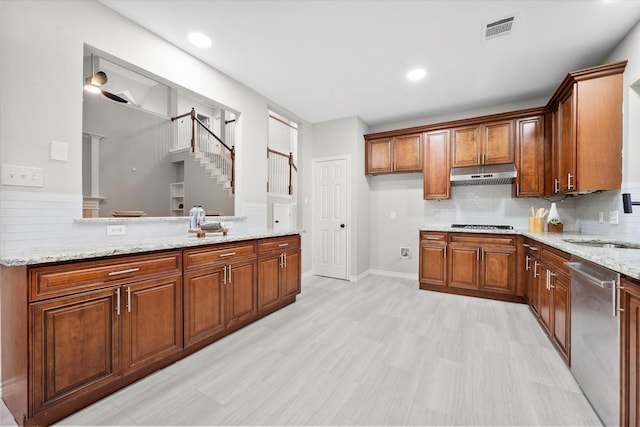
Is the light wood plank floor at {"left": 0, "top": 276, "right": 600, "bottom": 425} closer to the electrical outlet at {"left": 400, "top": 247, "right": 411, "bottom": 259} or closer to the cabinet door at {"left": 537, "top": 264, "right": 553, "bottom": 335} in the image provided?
the cabinet door at {"left": 537, "top": 264, "right": 553, "bottom": 335}

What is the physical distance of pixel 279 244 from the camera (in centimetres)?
304

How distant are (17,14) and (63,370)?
2.21m

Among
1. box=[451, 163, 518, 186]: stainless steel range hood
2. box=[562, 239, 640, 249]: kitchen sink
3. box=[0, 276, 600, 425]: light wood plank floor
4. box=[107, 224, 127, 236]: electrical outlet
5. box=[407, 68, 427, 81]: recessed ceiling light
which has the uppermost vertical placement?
box=[407, 68, 427, 81]: recessed ceiling light

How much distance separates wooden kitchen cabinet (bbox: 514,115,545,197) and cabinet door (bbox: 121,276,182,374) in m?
4.26

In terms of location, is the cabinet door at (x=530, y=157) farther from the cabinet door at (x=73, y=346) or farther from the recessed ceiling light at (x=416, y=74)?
the cabinet door at (x=73, y=346)

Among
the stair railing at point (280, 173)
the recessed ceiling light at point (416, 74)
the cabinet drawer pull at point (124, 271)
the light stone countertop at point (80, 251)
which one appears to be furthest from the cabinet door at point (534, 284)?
the stair railing at point (280, 173)

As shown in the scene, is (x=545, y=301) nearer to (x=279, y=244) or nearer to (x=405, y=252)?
(x=405, y=252)

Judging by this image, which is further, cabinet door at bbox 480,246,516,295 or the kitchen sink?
cabinet door at bbox 480,246,516,295

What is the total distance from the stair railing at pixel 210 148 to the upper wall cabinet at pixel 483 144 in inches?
175

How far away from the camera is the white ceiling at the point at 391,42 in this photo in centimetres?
210

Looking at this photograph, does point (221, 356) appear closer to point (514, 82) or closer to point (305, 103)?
point (305, 103)

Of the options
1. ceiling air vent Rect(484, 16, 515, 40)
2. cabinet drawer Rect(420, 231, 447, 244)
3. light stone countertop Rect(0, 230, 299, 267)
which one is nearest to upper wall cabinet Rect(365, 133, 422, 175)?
cabinet drawer Rect(420, 231, 447, 244)

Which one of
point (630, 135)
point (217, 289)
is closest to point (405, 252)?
point (630, 135)

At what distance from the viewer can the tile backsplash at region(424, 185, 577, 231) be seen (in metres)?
3.64
